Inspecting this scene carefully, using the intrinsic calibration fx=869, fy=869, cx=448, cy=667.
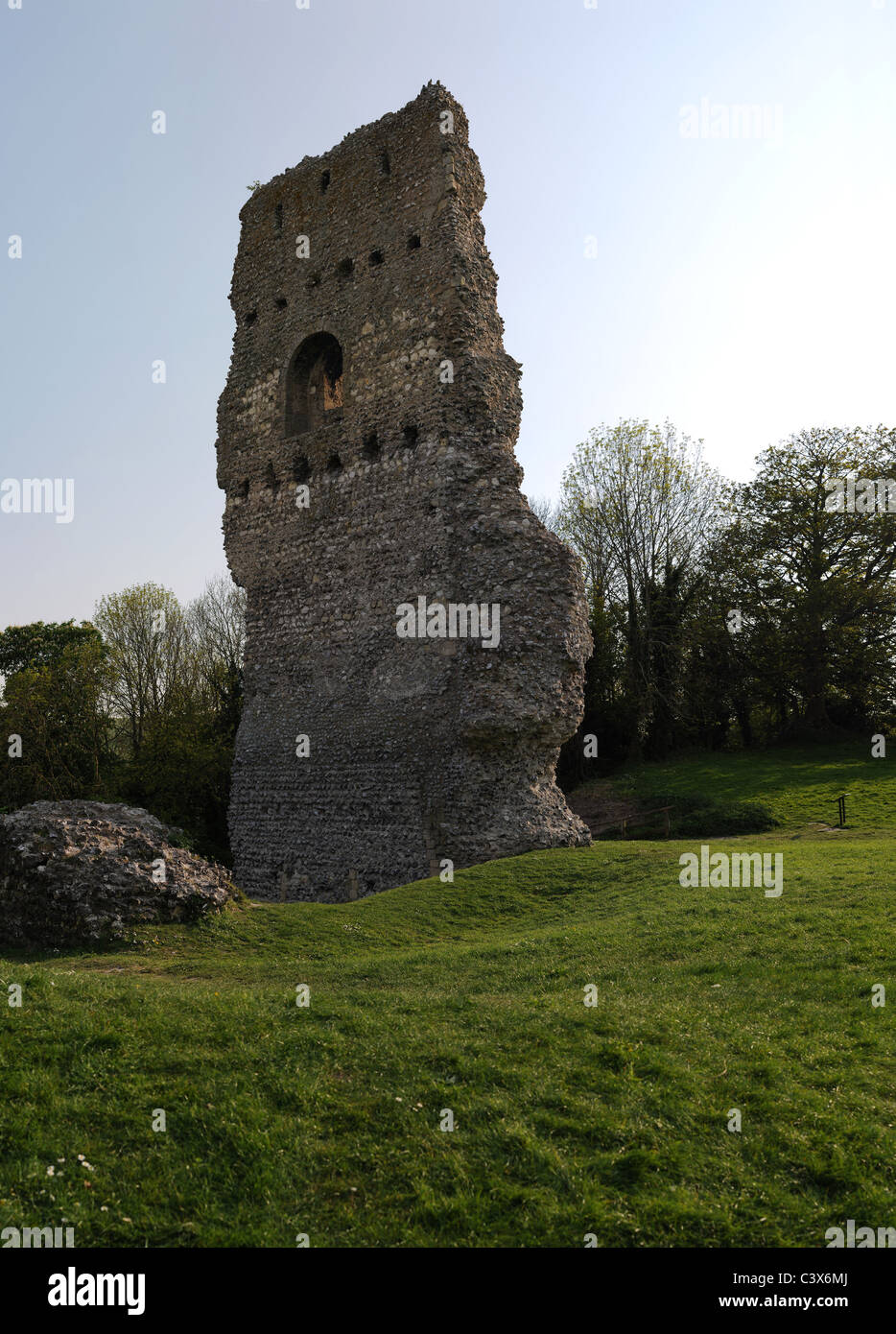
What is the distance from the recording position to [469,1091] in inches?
207

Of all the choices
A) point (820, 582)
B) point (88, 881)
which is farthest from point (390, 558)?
point (820, 582)

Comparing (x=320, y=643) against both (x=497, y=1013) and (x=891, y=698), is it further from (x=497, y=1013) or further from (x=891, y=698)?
(x=891, y=698)

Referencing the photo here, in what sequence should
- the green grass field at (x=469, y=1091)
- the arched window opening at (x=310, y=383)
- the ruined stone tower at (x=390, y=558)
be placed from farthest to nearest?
the arched window opening at (x=310, y=383) < the ruined stone tower at (x=390, y=558) < the green grass field at (x=469, y=1091)

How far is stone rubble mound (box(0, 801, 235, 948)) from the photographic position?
31.3 ft

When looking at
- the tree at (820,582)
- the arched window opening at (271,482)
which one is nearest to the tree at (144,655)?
the arched window opening at (271,482)

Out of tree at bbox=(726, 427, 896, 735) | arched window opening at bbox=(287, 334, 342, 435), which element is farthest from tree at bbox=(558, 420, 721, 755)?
arched window opening at bbox=(287, 334, 342, 435)

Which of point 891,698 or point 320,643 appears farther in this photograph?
point 891,698

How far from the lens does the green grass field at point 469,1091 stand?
4.17 m

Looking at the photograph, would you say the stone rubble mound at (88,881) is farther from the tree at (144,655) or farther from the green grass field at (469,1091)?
the tree at (144,655)

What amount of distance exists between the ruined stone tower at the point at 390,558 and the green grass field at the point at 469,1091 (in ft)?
17.4

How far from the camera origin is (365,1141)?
477 cm

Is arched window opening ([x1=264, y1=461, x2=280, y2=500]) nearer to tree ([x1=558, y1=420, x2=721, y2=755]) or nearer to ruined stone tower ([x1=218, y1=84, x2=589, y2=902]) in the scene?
ruined stone tower ([x1=218, y1=84, x2=589, y2=902])
